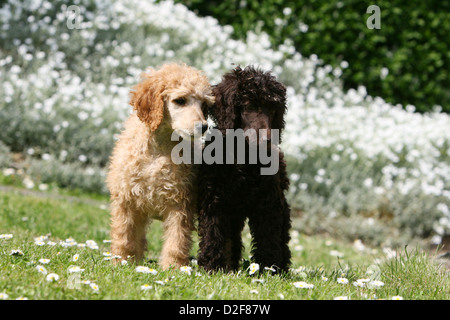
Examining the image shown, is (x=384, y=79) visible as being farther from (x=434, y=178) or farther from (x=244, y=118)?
(x=244, y=118)

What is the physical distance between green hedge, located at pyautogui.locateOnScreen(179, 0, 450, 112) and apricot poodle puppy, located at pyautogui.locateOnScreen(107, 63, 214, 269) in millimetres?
6568

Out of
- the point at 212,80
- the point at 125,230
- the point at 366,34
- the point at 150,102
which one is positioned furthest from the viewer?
→ the point at 366,34

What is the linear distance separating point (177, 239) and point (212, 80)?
17.1 ft

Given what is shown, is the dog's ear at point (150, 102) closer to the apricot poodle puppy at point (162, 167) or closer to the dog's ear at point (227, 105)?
the apricot poodle puppy at point (162, 167)

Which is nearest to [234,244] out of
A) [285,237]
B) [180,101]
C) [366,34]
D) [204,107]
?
[285,237]

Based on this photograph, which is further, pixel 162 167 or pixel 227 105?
pixel 162 167

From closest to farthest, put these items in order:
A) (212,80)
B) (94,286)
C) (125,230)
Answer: (94,286), (125,230), (212,80)

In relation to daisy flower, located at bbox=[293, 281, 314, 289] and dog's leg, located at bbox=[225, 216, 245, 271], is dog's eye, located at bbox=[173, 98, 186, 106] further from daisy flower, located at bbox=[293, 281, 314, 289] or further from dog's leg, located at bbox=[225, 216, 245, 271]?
daisy flower, located at bbox=[293, 281, 314, 289]

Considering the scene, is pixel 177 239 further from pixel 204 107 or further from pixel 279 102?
pixel 279 102

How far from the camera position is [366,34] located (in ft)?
33.0

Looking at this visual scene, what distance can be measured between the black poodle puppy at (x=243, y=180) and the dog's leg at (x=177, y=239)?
0.41 feet

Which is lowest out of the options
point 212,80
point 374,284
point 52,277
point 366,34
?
point 374,284

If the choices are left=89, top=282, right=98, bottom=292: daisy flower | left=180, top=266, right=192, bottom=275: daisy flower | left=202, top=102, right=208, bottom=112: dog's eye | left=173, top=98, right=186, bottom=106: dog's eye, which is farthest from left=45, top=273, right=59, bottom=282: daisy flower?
left=202, top=102, right=208, bottom=112: dog's eye

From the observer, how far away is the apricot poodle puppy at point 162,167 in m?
3.62
